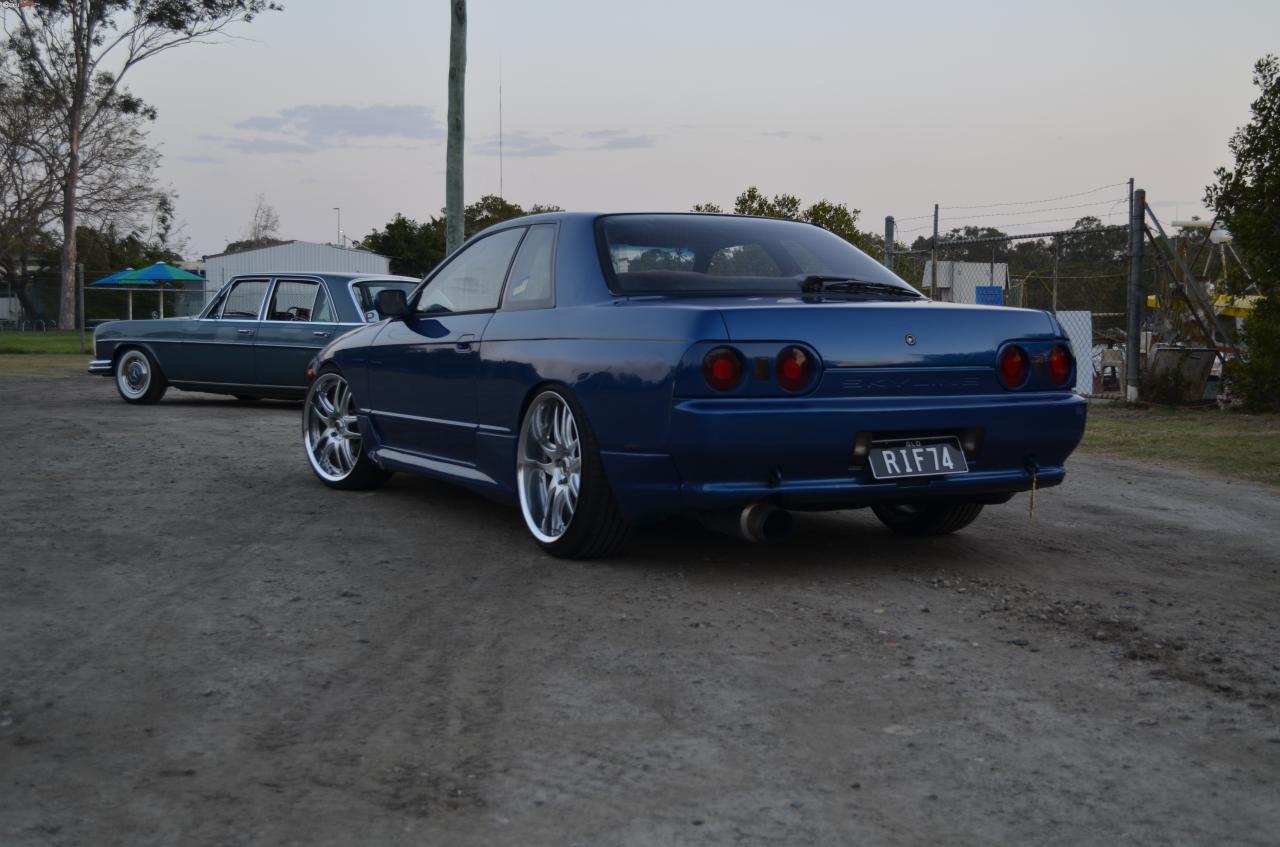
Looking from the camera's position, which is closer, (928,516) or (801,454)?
(801,454)

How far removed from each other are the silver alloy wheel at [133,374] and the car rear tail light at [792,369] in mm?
12265

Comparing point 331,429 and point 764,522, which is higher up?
point 331,429

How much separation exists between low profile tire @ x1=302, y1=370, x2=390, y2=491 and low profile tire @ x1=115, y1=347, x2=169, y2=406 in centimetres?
810

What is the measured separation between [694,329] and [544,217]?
1610 mm

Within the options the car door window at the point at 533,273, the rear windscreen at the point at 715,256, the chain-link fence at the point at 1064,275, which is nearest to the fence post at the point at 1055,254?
the chain-link fence at the point at 1064,275

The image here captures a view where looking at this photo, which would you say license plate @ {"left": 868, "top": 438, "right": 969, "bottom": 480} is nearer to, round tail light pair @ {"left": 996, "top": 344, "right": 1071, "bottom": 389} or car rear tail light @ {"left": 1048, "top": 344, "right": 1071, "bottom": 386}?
round tail light pair @ {"left": 996, "top": 344, "right": 1071, "bottom": 389}

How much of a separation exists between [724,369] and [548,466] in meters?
1.18

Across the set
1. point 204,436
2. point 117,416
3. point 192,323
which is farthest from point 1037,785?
point 192,323

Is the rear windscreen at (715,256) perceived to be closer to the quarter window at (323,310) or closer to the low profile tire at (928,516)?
the low profile tire at (928,516)

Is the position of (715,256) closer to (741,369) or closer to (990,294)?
(741,369)

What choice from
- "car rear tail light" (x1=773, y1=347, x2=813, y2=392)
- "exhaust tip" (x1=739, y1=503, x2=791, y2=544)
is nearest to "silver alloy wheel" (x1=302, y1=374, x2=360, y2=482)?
"exhaust tip" (x1=739, y1=503, x2=791, y2=544)

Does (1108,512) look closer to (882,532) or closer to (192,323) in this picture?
(882,532)

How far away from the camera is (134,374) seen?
15.9 m

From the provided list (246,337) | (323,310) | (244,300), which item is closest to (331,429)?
(323,310)
